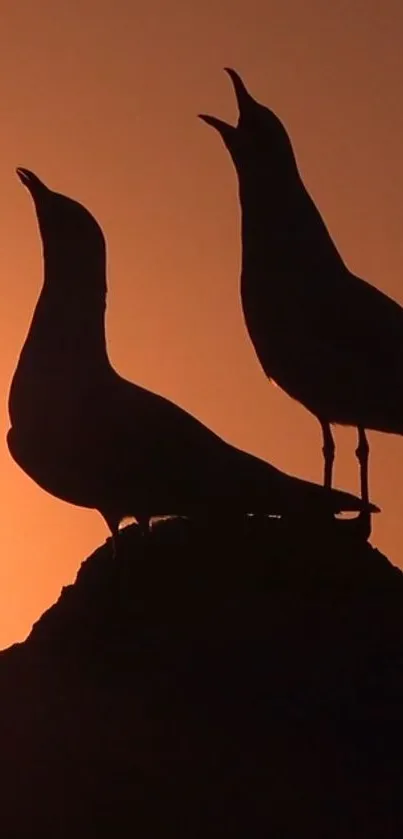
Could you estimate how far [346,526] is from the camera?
7.51 metres

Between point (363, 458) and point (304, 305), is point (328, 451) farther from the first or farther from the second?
point (304, 305)

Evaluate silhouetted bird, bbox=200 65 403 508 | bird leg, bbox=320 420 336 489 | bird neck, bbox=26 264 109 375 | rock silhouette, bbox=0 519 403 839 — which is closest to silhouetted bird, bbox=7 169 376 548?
bird neck, bbox=26 264 109 375

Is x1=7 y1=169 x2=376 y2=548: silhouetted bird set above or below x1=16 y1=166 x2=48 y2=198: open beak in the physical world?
below

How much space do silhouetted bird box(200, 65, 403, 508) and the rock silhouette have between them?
2.94 ft

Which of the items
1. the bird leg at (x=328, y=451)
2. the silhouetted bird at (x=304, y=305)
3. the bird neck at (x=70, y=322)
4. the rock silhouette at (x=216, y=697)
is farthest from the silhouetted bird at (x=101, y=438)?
the rock silhouette at (x=216, y=697)

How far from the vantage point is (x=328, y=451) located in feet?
26.2

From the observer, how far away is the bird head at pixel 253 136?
8.16 metres

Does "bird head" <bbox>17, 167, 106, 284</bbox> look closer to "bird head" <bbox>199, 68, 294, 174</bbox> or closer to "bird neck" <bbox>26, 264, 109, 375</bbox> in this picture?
"bird neck" <bbox>26, 264, 109, 375</bbox>

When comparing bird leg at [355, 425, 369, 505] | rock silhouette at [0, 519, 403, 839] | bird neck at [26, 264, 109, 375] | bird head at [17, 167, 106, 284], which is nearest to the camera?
rock silhouette at [0, 519, 403, 839]

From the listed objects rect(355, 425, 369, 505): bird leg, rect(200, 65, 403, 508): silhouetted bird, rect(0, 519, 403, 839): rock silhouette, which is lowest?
rect(0, 519, 403, 839): rock silhouette

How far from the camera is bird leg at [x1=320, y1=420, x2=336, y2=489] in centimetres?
792

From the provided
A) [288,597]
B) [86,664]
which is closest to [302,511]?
[288,597]

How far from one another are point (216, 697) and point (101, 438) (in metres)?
1.98

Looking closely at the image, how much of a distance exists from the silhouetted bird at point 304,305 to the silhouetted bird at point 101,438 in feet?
1.46
